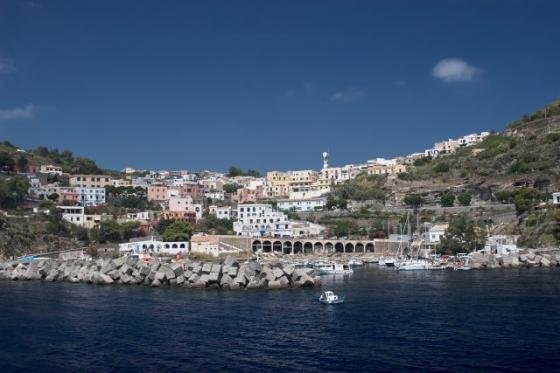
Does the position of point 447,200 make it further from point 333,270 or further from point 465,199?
point 333,270

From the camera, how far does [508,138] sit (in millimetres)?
105438

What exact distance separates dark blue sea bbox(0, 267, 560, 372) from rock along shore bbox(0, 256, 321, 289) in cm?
162

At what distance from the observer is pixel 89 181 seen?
3681 inches

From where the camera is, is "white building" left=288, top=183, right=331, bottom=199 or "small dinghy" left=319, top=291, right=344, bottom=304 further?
"white building" left=288, top=183, right=331, bottom=199

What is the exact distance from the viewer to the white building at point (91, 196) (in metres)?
86.0

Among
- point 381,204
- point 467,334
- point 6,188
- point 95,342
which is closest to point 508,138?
point 381,204

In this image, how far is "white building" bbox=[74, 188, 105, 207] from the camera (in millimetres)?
86000

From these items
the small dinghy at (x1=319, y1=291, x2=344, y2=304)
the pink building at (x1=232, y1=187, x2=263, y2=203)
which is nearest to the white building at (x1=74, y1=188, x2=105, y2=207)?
the pink building at (x1=232, y1=187, x2=263, y2=203)

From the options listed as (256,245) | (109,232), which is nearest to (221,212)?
(256,245)

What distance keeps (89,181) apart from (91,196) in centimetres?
679

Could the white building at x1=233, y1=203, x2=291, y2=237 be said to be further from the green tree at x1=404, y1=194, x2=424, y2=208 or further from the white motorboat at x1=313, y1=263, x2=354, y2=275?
the white motorboat at x1=313, y1=263, x2=354, y2=275

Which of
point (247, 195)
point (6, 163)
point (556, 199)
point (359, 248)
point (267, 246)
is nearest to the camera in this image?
point (556, 199)

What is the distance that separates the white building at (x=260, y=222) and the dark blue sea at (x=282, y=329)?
135 ft

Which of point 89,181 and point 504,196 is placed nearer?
point 504,196
